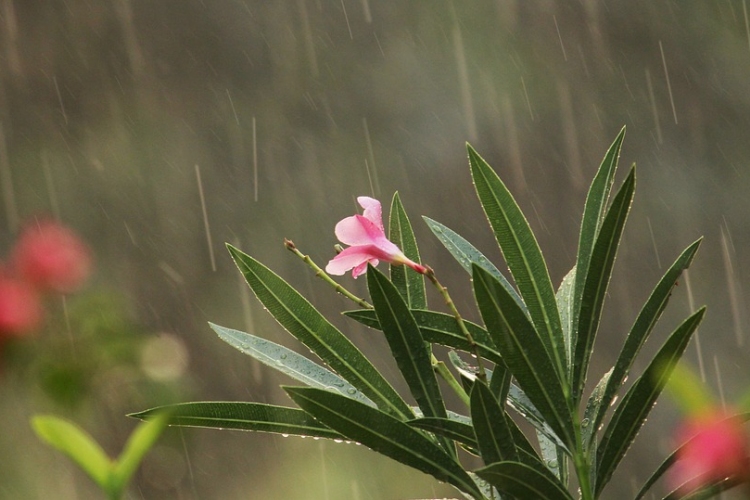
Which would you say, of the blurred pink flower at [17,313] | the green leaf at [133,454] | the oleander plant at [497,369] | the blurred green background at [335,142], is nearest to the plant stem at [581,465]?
the oleander plant at [497,369]

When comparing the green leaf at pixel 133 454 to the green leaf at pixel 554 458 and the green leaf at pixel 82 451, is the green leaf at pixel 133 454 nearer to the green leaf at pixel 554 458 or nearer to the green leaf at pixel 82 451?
the green leaf at pixel 82 451

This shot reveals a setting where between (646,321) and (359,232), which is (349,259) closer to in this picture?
(359,232)

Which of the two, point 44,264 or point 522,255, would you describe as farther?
point 44,264

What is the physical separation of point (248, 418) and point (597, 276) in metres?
0.23

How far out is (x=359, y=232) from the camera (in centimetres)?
56

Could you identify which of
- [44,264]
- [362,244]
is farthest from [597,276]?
[44,264]

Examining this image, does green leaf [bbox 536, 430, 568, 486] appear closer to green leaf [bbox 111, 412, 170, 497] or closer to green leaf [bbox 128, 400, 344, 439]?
green leaf [bbox 128, 400, 344, 439]

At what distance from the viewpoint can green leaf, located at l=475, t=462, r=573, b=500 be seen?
0.43 m

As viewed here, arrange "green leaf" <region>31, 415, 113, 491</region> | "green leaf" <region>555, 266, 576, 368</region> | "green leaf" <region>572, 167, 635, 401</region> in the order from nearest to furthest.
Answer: "green leaf" <region>31, 415, 113, 491</region>, "green leaf" <region>572, 167, 635, 401</region>, "green leaf" <region>555, 266, 576, 368</region>

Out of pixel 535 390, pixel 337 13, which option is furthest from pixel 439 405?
pixel 337 13

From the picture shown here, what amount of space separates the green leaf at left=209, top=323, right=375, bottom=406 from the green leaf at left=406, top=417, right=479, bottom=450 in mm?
114

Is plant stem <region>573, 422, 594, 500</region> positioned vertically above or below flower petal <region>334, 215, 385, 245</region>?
below

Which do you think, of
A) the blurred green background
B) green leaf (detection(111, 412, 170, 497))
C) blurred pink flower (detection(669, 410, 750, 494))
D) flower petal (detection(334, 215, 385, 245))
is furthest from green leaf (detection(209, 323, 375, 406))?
the blurred green background

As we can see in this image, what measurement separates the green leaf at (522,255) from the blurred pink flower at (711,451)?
0.08m
